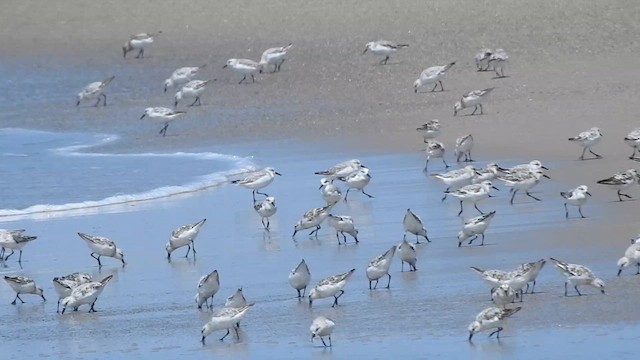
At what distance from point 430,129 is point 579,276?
7543 mm

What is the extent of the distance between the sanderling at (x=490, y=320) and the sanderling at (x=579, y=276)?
908 millimetres

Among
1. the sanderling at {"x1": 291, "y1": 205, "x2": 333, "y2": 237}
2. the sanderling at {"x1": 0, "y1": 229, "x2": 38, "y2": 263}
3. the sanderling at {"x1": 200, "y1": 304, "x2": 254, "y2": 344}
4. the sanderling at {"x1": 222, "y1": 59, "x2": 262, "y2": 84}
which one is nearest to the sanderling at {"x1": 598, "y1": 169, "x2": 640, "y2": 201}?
the sanderling at {"x1": 291, "y1": 205, "x2": 333, "y2": 237}

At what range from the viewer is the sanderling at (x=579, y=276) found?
1042 centimetres

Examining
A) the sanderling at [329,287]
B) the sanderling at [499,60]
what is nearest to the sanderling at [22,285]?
the sanderling at [329,287]

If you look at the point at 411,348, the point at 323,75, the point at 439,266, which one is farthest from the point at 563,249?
the point at 323,75

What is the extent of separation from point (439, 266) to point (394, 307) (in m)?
1.31

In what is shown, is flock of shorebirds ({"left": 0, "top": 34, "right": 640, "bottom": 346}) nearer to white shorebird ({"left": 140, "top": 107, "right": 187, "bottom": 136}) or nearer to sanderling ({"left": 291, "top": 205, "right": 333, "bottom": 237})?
sanderling ({"left": 291, "top": 205, "right": 333, "bottom": 237})

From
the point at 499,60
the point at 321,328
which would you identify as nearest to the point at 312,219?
the point at 321,328

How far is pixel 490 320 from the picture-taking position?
375 inches

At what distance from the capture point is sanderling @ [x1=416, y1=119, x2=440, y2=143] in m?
17.8

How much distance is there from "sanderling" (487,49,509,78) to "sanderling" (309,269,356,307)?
11.2 metres

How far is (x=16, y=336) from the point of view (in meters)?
10.8

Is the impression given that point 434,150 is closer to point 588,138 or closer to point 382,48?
point 588,138

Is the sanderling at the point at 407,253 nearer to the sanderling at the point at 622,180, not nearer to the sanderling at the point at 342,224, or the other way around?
the sanderling at the point at 342,224
